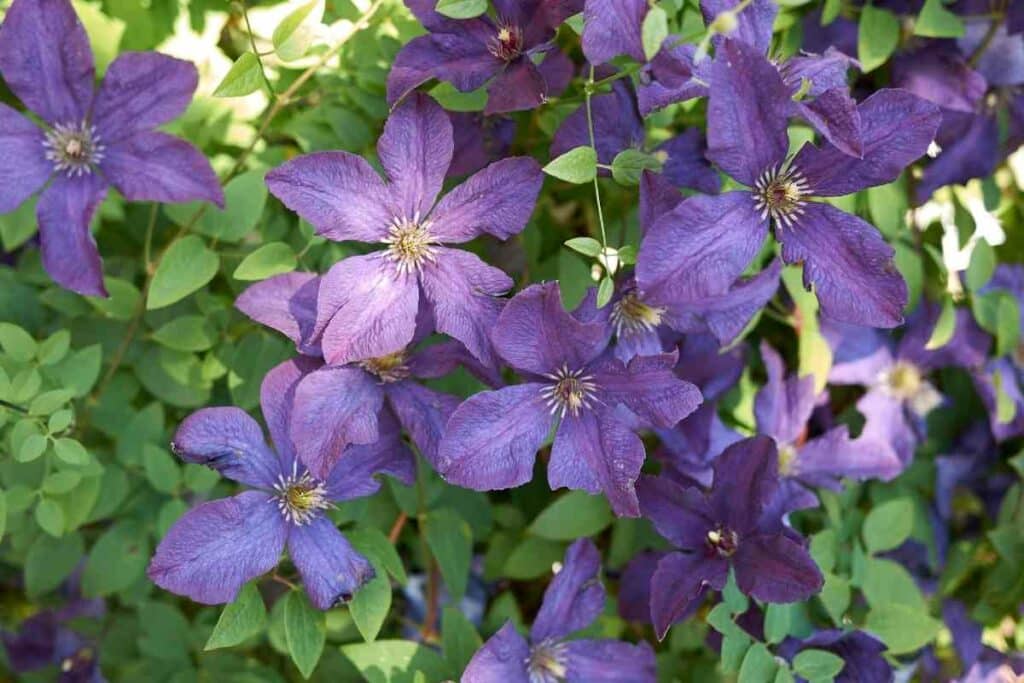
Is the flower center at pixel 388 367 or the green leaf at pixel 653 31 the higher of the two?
the green leaf at pixel 653 31

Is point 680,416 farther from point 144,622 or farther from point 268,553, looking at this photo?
point 144,622

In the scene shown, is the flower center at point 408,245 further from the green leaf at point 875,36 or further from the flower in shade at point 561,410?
the green leaf at point 875,36

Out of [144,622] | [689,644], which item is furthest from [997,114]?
[144,622]

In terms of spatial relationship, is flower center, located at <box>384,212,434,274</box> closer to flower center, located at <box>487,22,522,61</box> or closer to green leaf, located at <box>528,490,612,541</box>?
flower center, located at <box>487,22,522,61</box>

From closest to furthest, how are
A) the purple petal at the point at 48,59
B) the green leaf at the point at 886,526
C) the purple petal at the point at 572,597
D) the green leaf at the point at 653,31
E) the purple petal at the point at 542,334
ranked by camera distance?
the green leaf at the point at 653,31 → the purple petal at the point at 542,334 → the purple petal at the point at 48,59 → the purple petal at the point at 572,597 → the green leaf at the point at 886,526

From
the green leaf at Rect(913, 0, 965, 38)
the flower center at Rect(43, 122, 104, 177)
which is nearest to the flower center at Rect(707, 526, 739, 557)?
the green leaf at Rect(913, 0, 965, 38)

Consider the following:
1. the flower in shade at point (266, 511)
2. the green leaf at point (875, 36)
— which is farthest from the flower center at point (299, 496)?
the green leaf at point (875, 36)
